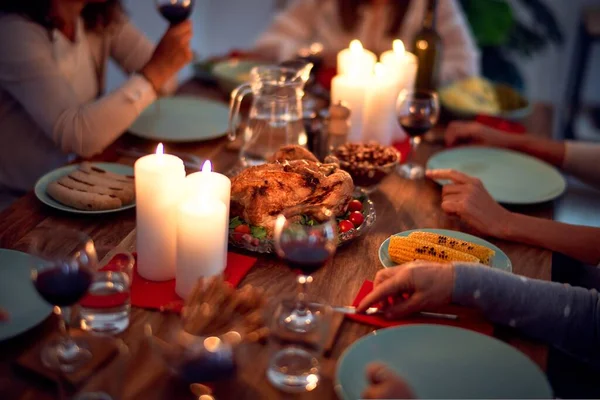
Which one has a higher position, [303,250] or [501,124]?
[303,250]

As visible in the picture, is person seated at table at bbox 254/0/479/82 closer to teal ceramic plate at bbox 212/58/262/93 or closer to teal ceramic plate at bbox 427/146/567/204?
teal ceramic plate at bbox 212/58/262/93

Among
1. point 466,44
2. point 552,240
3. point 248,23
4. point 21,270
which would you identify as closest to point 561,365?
point 552,240

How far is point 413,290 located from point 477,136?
1.00m

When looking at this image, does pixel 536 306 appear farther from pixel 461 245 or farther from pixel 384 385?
pixel 384 385

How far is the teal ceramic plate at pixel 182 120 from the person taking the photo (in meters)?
1.90

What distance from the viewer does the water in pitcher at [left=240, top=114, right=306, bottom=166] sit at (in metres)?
1.69

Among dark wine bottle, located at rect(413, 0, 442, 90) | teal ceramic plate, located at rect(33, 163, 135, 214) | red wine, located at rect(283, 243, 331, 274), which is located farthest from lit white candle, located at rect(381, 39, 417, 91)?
red wine, located at rect(283, 243, 331, 274)

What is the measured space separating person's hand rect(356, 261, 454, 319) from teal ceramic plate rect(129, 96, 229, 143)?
930 millimetres

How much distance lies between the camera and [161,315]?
111cm

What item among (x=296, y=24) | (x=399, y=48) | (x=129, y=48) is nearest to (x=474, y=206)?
(x=399, y=48)

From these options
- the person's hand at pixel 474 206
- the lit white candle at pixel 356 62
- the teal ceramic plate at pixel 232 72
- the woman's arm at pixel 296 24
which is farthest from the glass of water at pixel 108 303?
the woman's arm at pixel 296 24

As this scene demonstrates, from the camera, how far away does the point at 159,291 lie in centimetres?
118

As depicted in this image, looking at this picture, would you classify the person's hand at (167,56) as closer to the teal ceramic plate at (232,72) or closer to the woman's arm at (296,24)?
the teal ceramic plate at (232,72)

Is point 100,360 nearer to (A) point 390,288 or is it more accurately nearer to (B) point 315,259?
(B) point 315,259
